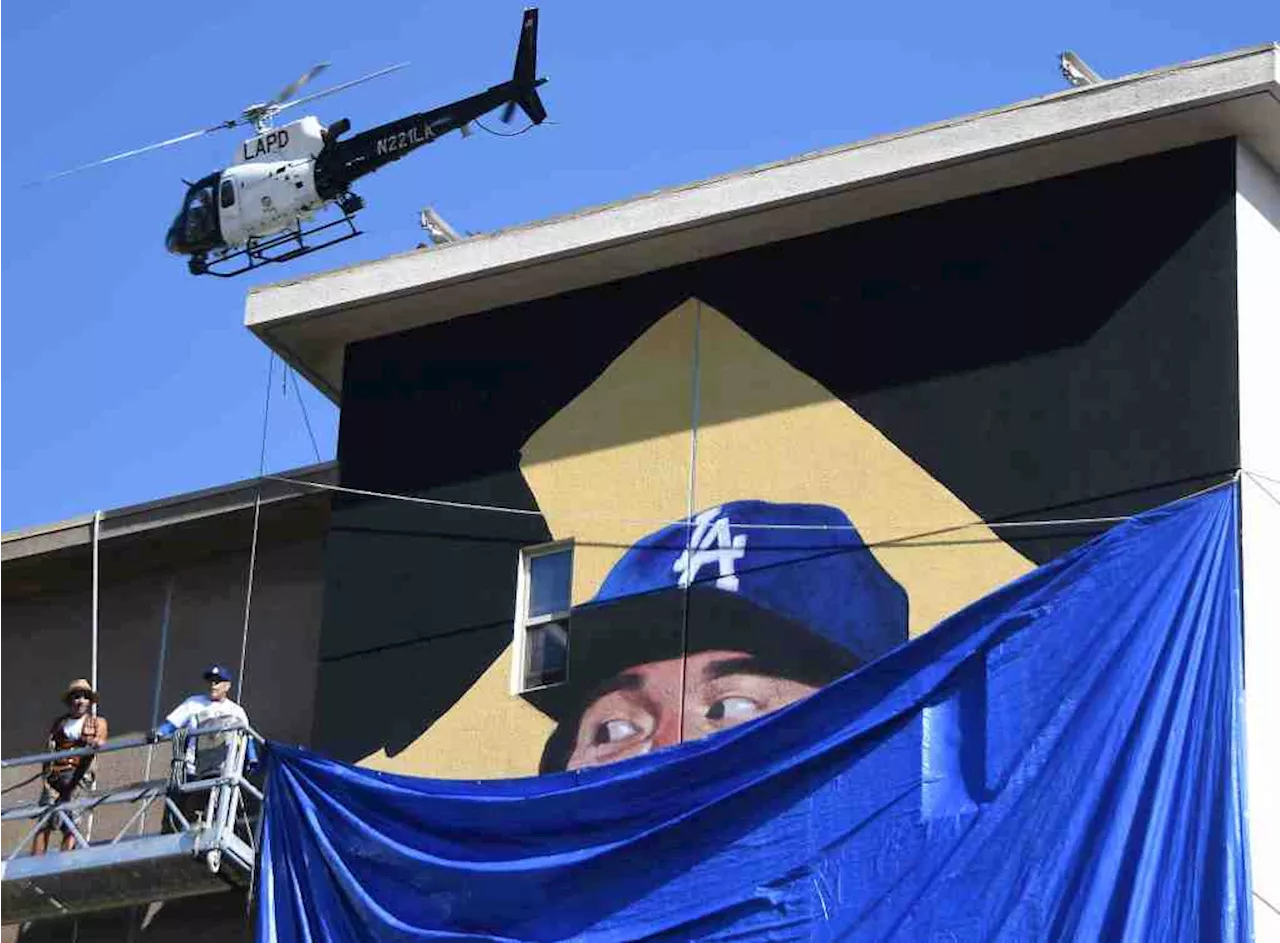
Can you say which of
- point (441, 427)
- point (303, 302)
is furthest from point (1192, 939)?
point (303, 302)

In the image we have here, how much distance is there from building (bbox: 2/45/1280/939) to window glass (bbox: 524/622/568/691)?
0.10 feet

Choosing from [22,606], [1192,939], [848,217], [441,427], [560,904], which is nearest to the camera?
[1192,939]

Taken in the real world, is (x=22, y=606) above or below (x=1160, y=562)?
above

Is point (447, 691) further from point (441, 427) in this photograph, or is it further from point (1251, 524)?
point (1251, 524)

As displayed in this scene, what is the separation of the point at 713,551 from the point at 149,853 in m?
Result: 5.24

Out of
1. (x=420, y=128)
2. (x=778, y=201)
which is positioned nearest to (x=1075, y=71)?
(x=778, y=201)

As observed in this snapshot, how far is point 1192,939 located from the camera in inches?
717

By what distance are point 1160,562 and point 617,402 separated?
219 inches

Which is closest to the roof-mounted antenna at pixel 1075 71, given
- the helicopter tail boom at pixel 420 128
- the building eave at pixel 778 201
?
the building eave at pixel 778 201

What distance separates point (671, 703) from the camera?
2220 cm

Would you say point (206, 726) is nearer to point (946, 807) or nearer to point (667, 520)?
point (667, 520)

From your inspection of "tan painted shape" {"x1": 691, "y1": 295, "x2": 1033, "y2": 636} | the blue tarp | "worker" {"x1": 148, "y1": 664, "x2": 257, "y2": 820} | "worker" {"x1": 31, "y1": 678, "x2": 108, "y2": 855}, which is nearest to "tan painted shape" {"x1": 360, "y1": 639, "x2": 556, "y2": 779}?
the blue tarp

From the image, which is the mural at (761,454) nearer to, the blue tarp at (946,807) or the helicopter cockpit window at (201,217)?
the blue tarp at (946,807)

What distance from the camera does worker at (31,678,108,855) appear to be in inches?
956
